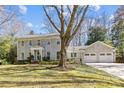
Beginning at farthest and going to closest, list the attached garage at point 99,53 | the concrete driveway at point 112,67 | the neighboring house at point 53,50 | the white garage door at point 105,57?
the concrete driveway at point 112,67, the white garage door at point 105,57, the neighboring house at point 53,50, the attached garage at point 99,53

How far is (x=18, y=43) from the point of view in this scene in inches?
420

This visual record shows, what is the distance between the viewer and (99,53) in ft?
32.6

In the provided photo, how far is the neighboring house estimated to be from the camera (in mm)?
9344

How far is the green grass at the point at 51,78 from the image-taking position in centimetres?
712

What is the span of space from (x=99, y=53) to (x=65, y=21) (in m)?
1.52

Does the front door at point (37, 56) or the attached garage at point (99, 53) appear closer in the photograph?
the attached garage at point (99, 53)

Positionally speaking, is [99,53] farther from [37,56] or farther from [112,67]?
[37,56]

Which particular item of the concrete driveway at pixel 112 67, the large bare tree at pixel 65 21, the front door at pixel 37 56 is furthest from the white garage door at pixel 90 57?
the front door at pixel 37 56

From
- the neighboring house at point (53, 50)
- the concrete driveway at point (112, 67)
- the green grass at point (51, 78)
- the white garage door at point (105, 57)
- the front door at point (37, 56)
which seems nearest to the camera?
the green grass at point (51, 78)

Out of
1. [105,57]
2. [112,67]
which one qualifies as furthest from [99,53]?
[112,67]

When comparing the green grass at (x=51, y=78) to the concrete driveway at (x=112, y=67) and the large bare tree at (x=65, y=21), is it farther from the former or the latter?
the large bare tree at (x=65, y=21)
